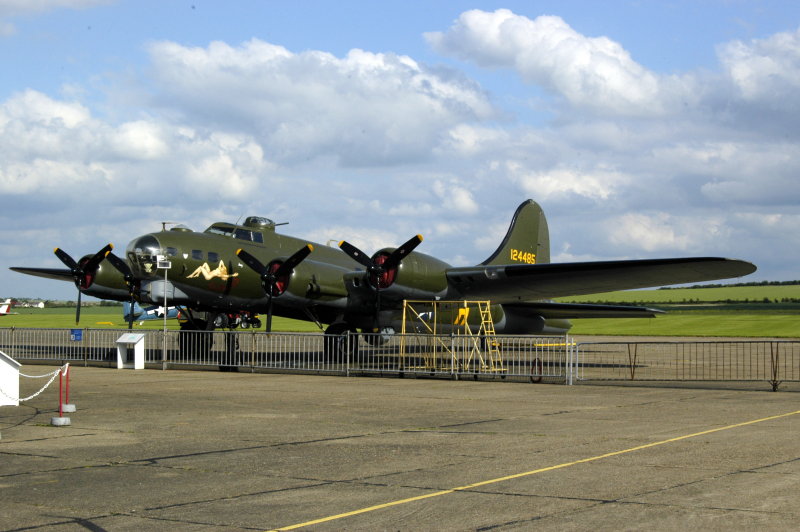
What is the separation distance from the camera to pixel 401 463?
9.64m

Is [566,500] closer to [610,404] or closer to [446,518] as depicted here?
[446,518]

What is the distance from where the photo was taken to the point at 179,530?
6.58m

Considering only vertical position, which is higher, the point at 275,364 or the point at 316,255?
the point at 316,255

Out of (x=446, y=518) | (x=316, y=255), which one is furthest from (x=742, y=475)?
(x=316, y=255)

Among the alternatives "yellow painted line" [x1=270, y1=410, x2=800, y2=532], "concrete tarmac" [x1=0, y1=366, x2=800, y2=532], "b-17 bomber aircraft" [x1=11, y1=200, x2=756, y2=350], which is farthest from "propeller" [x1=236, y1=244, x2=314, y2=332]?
"yellow painted line" [x1=270, y1=410, x2=800, y2=532]

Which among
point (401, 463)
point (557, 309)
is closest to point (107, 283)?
point (557, 309)

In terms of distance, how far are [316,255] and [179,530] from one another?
25.6 metres

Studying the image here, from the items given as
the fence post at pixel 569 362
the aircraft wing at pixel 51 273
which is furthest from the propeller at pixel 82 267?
the fence post at pixel 569 362

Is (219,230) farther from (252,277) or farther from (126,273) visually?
(126,273)

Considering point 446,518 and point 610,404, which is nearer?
point 446,518

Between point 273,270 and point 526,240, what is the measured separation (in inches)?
559

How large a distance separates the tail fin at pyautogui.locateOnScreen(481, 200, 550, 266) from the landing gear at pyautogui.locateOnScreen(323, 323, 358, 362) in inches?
336

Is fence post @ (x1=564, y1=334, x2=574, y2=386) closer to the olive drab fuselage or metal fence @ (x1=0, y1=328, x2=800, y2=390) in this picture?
metal fence @ (x1=0, y1=328, x2=800, y2=390)

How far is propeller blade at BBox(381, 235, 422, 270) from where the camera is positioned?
90.3ft
